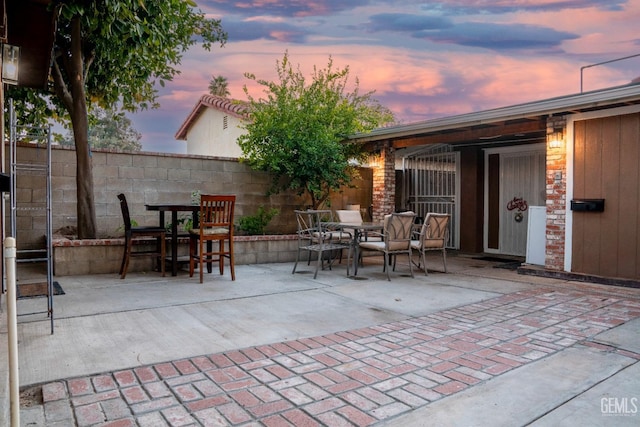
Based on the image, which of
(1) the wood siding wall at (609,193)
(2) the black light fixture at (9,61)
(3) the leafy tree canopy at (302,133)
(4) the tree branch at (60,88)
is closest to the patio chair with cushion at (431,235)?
(1) the wood siding wall at (609,193)

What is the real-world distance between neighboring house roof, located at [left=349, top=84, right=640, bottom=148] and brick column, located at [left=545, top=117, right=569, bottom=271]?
0.26 metres

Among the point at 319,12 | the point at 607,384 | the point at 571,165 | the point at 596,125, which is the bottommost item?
the point at 607,384

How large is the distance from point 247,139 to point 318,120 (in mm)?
1366

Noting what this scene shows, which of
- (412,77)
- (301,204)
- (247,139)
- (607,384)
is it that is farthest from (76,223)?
(412,77)

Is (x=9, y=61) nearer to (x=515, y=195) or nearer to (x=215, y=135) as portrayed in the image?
(x=515, y=195)

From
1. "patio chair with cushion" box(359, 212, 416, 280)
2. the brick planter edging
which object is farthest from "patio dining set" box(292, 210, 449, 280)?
the brick planter edging

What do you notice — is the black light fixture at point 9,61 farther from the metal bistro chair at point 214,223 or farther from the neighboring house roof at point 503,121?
the neighboring house roof at point 503,121

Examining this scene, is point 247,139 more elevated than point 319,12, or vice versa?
point 319,12

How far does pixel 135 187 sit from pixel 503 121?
5.74 meters

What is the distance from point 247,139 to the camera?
26.1 ft

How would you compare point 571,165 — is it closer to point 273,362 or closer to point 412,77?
point 273,362

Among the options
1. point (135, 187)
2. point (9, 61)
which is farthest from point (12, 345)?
point (135, 187)

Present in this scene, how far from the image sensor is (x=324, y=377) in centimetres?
247

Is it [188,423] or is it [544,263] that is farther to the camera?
[544,263]
